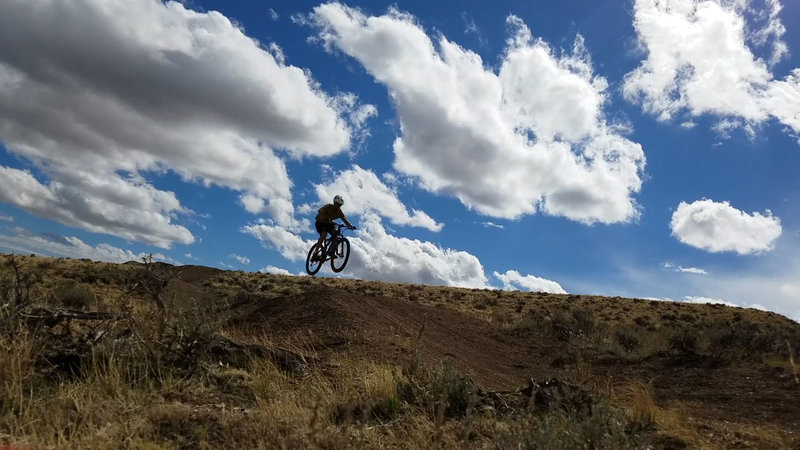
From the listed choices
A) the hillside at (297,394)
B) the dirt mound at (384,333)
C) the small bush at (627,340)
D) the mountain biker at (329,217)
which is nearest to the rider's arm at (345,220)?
the mountain biker at (329,217)

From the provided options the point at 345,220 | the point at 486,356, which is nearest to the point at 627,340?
the point at 486,356

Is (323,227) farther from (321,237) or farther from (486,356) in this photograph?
(486,356)

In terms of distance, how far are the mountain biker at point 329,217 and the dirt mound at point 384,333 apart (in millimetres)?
2882

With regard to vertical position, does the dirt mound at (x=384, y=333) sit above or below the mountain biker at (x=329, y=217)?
below

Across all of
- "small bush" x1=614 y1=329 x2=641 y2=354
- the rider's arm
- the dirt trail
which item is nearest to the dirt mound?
the dirt trail

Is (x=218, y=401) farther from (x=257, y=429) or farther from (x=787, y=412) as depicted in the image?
(x=787, y=412)

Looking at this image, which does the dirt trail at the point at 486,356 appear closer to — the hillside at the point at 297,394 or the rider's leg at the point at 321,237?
the hillside at the point at 297,394

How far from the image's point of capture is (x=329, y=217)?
54.1 ft

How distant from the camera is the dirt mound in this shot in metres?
8.91

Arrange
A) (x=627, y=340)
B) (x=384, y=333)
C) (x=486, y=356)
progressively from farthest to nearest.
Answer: (x=627, y=340) → (x=486, y=356) → (x=384, y=333)

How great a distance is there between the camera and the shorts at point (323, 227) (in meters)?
16.8

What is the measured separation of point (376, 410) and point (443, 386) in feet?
2.62

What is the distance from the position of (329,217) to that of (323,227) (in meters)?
0.55

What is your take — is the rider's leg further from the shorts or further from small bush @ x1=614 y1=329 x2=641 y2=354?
small bush @ x1=614 y1=329 x2=641 y2=354
